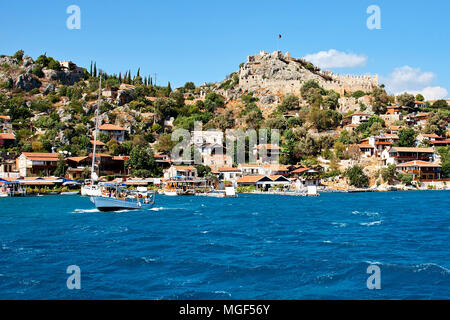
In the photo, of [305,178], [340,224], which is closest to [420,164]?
[305,178]

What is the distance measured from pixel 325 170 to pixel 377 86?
40737 mm

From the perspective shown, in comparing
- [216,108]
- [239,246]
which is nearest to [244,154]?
[216,108]

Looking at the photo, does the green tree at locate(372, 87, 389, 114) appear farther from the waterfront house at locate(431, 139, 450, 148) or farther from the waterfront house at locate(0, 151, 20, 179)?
the waterfront house at locate(0, 151, 20, 179)

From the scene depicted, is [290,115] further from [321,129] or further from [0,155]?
[0,155]

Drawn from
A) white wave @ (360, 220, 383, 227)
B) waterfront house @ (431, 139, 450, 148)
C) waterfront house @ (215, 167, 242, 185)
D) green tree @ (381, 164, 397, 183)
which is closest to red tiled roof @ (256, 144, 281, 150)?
waterfront house @ (215, 167, 242, 185)

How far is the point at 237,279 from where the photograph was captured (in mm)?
15250

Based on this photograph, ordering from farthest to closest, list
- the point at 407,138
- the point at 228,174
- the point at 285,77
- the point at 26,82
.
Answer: the point at 285,77
the point at 26,82
the point at 407,138
the point at 228,174

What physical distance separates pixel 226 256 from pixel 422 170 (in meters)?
61.8

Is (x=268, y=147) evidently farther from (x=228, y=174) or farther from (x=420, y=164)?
(x=420, y=164)

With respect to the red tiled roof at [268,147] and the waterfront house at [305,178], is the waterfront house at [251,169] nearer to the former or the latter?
the waterfront house at [305,178]

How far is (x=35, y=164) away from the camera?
69.6 m

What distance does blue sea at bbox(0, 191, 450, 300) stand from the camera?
Result: 13.9m

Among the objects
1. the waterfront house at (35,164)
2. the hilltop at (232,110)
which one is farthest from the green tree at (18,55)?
the waterfront house at (35,164)
